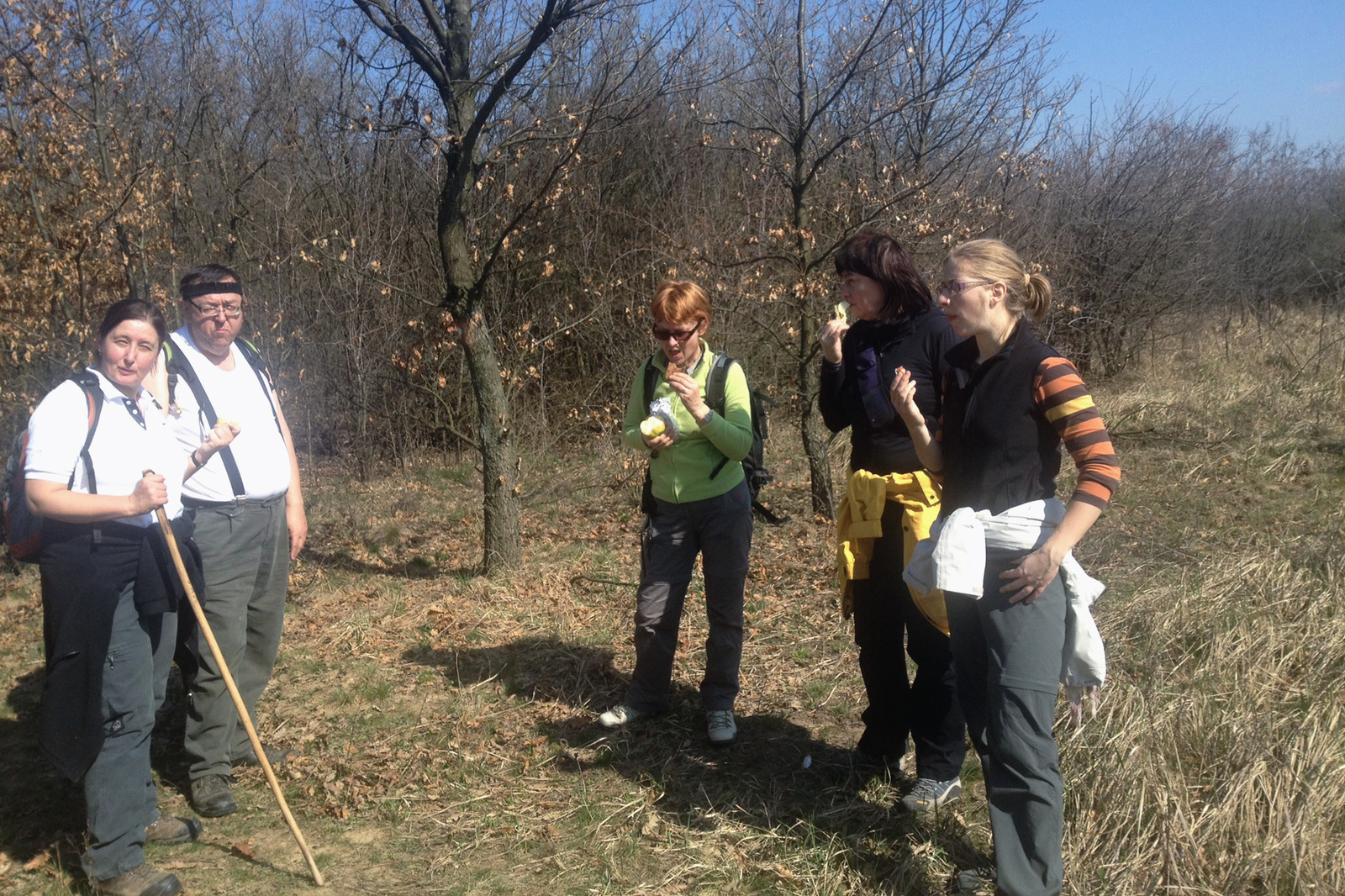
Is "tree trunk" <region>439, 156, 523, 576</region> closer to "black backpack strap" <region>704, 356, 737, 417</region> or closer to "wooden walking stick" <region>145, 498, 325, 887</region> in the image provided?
"black backpack strap" <region>704, 356, 737, 417</region>

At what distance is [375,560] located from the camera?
7.22 metres

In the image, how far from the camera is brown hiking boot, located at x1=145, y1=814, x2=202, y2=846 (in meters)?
3.65

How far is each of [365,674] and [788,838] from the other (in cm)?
259

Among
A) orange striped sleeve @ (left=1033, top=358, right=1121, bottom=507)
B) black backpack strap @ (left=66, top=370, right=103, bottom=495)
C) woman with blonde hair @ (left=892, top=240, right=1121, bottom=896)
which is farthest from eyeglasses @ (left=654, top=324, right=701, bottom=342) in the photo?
black backpack strap @ (left=66, top=370, right=103, bottom=495)

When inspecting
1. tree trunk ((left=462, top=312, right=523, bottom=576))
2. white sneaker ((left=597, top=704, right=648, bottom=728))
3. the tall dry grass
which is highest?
tree trunk ((left=462, top=312, right=523, bottom=576))

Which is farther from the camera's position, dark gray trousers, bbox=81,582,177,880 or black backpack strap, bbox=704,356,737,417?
black backpack strap, bbox=704,356,737,417

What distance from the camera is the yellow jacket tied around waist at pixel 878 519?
3.17 metres

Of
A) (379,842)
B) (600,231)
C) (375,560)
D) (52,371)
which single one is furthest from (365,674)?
(600,231)

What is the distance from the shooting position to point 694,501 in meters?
4.03

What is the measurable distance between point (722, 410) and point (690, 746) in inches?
56.1

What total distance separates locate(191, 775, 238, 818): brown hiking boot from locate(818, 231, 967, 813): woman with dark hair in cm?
254

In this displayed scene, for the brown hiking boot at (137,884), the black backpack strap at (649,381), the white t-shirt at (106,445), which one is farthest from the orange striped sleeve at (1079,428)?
the brown hiking boot at (137,884)

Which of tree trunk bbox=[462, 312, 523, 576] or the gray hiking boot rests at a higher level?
tree trunk bbox=[462, 312, 523, 576]

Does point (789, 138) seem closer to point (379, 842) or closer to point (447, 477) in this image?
point (447, 477)
